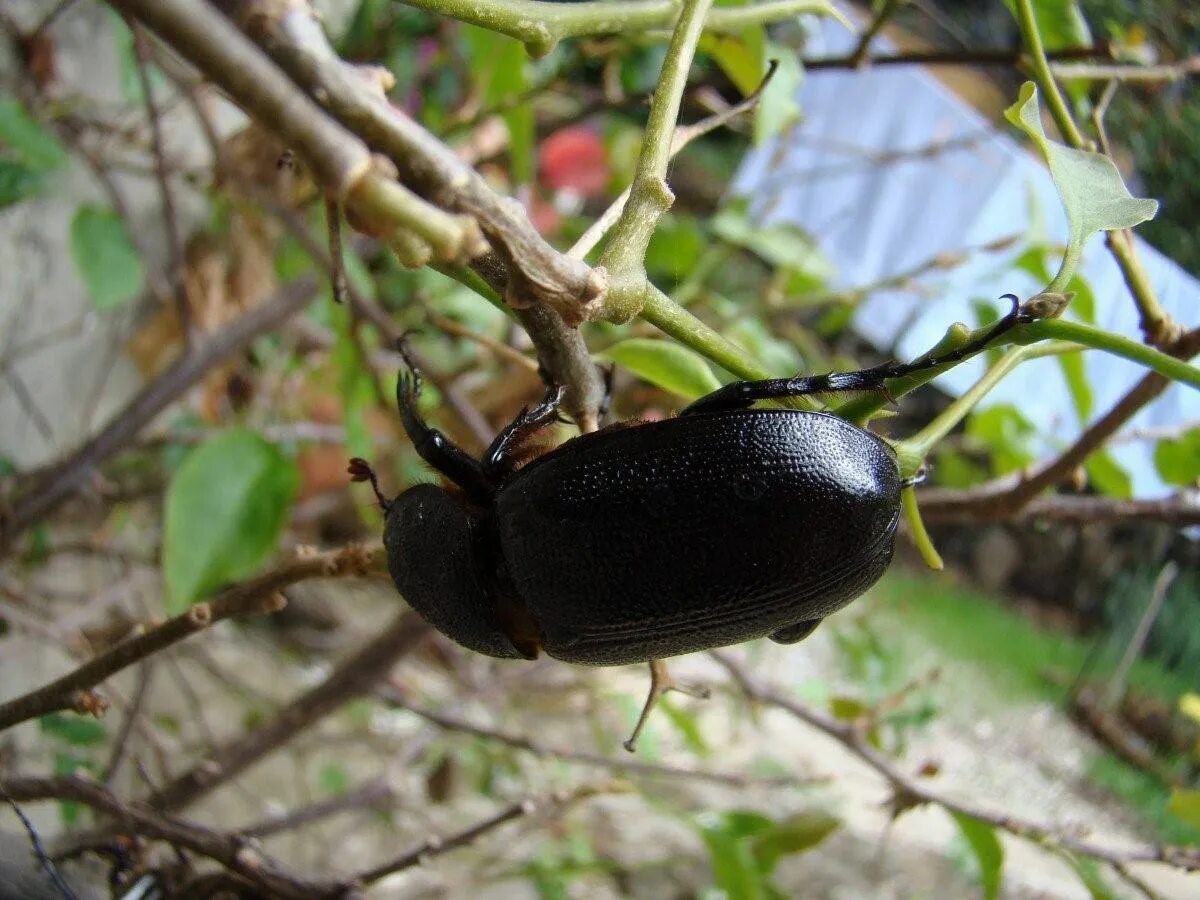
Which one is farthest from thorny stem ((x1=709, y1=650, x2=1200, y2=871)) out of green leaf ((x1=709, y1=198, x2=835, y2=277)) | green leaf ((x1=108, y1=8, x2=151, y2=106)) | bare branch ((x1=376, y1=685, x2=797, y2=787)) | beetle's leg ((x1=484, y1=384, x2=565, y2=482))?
green leaf ((x1=108, y1=8, x2=151, y2=106))

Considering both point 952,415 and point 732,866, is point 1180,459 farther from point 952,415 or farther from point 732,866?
point 732,866

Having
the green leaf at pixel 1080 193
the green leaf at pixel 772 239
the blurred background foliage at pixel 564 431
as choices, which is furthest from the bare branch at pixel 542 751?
the green leaf at pixel 772 239

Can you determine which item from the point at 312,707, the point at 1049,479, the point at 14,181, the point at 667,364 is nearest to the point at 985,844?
the point at 1049,479

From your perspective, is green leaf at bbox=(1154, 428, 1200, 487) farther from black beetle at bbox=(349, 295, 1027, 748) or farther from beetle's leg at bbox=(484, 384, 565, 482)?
Result: beetle's leg at bbox=(484, 384, 565, 482)

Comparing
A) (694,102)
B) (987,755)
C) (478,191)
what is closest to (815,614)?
(478,191)

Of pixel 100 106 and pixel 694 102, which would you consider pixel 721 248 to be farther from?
pixel 100 106

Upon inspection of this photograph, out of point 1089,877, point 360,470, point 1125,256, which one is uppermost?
point 1125,256
